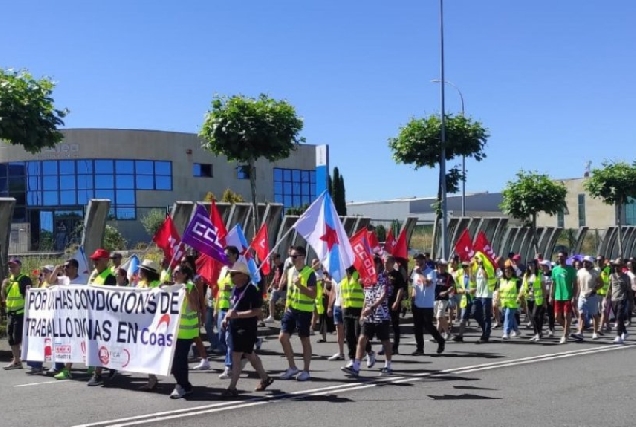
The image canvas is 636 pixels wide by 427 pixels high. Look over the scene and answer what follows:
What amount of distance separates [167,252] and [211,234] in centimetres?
187

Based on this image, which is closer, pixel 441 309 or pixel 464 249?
pixel 441 309

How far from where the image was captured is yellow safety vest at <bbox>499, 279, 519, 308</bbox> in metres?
17.3

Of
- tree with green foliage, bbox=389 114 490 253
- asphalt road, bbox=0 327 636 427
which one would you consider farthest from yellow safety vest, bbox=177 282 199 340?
tree with green foliage, bbox=389 114 490 253

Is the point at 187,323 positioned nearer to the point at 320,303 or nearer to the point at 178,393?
the point at 178,393

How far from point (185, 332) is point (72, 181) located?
135 ft

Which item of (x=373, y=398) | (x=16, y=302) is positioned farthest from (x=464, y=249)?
(x=373, y=398)

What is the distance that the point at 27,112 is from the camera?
17.3 meters

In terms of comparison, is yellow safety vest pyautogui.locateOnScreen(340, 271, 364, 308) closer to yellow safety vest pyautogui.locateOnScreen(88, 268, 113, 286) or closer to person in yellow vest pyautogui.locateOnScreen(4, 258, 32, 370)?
yellow safety vest pyautogui.locateOnScreen(88, 268, 113, 286)

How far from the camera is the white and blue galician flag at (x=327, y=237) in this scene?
12.5 m

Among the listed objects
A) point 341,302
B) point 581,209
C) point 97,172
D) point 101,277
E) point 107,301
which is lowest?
point 341,302

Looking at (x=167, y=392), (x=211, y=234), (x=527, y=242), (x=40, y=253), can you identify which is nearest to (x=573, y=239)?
(x=527, y=242)

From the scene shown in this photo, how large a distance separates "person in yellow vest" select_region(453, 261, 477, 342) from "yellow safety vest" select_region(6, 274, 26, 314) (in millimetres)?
8559

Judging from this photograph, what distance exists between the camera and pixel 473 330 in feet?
67.3

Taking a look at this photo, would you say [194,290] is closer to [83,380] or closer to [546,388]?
[83,380]
